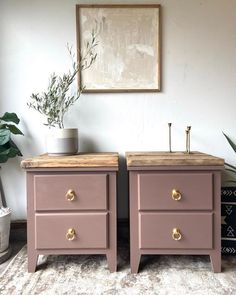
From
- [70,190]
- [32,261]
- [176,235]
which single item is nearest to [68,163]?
[70,190]

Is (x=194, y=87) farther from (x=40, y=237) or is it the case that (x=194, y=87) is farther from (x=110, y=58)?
(x=40, y=237)

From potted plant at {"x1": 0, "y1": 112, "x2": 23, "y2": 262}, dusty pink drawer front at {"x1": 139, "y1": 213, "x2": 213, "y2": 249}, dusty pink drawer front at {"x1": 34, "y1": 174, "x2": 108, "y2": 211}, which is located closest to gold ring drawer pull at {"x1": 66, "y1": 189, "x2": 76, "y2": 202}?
dusty pink drawer front at {"x1": 34, "y1": 174, "x2": 108, "y2": 211}

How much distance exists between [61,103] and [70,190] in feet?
1.99

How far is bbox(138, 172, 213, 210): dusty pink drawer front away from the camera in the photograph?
1343 mm

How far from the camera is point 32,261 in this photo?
1.40m

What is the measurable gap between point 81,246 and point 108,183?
1.20 feet

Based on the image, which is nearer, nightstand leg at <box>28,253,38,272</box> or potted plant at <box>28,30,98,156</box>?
nightstand leg at <box>28,253,38,272</box>

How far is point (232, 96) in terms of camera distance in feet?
5.86

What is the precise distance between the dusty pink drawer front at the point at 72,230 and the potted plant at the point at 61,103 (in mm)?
379

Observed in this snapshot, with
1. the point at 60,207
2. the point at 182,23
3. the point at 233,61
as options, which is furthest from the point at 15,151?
the point at 233,61

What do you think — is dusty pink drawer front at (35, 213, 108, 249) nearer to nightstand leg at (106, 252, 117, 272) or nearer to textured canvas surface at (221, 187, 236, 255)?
nightstand leg at (106, 252, 117, 272)

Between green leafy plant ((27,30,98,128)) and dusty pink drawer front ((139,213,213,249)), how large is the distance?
811 millimetres

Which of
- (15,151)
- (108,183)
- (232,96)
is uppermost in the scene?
(232,96)

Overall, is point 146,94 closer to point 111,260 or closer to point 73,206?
point 73,206
